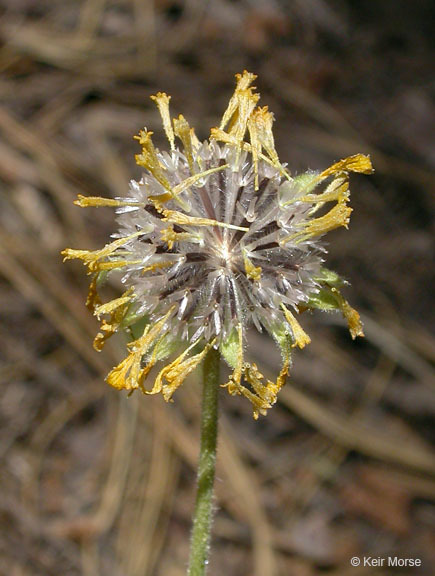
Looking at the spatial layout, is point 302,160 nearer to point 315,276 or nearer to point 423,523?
point 423,523

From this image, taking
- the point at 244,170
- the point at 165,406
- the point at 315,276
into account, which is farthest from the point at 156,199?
the point at 165,406

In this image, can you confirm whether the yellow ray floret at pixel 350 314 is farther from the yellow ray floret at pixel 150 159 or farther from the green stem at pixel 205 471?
the yellow ray floret at pixel 150 159

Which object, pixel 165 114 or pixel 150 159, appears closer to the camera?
pixel 150 159

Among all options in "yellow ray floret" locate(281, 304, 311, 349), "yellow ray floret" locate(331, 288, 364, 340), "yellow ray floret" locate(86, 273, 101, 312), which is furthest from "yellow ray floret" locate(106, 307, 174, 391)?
"yellow ray floret" locate(331, 288, 364, 340)

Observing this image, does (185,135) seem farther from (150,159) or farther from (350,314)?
(350,314)

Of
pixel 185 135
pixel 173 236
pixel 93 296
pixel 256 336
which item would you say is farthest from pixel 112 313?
pixel 256 336

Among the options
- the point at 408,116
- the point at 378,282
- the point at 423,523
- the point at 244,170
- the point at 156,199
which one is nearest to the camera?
the point at 156,199
